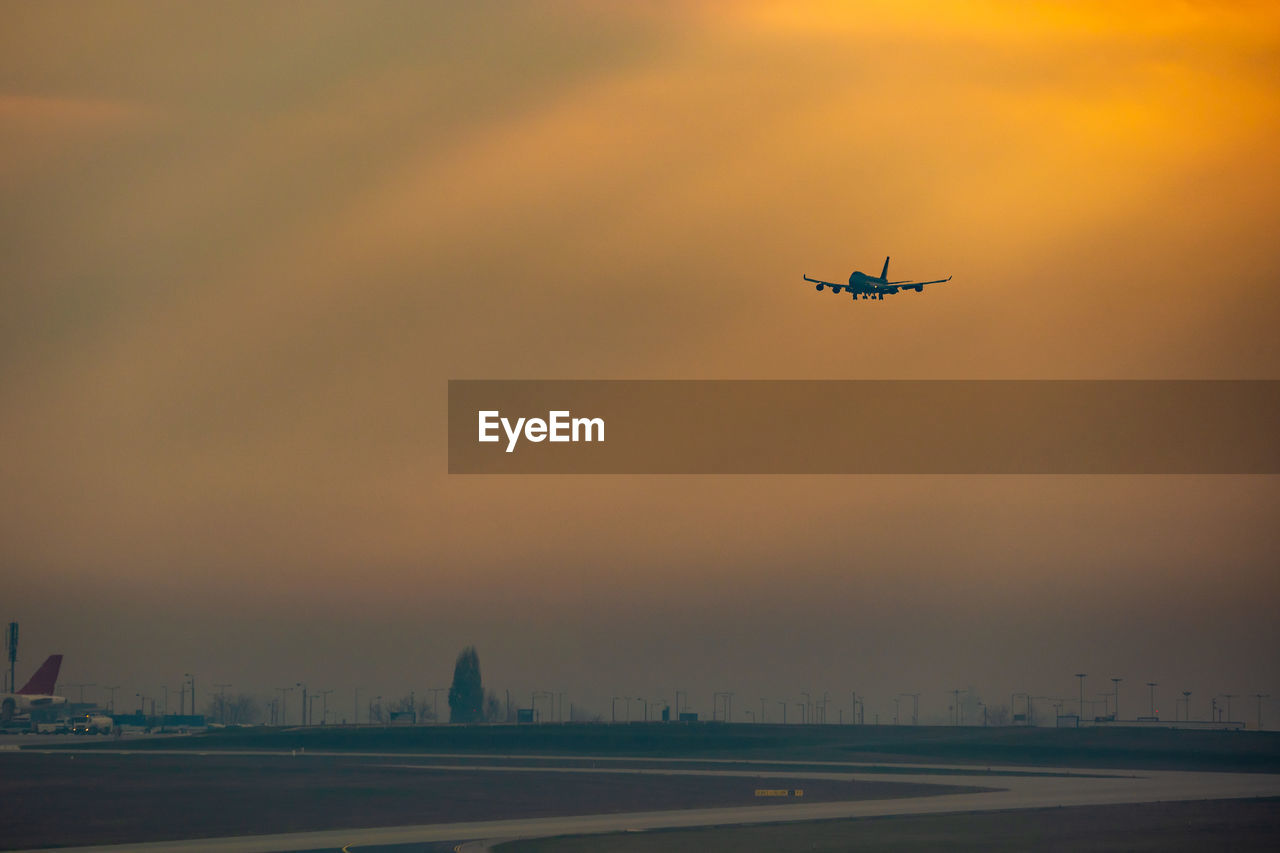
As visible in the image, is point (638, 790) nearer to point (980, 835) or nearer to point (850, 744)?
point (980, 835)

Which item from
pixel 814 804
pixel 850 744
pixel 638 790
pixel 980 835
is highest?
pixel 980 835

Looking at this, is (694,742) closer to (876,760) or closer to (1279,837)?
(876,760)

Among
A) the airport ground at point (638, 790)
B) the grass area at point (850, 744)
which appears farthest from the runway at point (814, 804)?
the grass area at point (850, 744)

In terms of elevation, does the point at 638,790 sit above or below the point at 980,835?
below

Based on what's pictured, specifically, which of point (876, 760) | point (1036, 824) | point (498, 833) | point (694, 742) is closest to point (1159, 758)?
point (876, 760)

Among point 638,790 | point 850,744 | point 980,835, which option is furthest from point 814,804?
point 850,744

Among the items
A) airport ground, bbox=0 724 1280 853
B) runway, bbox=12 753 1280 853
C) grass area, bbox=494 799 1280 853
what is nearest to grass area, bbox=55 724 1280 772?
airport ground, bbox=0 724 1280 853

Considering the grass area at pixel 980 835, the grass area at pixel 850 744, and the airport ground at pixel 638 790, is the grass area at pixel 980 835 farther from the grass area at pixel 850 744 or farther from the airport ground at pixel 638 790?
the grass area at pixel 850 744

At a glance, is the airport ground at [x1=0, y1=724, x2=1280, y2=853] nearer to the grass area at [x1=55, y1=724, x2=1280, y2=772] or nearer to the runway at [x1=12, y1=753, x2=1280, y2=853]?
the runway at [x1=12, y1=753, x2=1280, y2=853]
